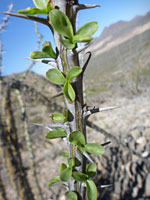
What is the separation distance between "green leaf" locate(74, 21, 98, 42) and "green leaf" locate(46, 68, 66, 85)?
5 centimetres

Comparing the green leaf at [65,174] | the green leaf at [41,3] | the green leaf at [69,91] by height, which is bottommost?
the green leaf at [65,174]

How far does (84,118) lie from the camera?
26cm

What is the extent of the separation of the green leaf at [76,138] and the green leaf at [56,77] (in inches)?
3.0

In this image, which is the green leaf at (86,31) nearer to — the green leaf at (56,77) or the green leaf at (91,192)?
the green leaf at (56,77)

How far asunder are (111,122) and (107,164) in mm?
1235

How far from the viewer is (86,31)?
202mm

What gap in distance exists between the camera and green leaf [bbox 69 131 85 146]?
0.23 m

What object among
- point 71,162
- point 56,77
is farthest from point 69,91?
point 71,162

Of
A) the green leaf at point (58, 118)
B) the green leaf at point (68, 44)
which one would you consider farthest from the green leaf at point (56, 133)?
the green leaf at point (68, 44)

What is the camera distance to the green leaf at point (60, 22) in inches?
7.2

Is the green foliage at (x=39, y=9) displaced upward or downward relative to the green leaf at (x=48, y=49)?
upward

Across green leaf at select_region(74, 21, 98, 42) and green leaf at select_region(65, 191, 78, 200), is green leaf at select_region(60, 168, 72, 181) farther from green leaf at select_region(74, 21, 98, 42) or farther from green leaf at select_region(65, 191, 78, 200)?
green leaf at select_region(74, 21, 98, 42)

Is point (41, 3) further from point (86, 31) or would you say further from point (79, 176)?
point (79, 176)

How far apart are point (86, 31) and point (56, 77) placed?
72 mm
